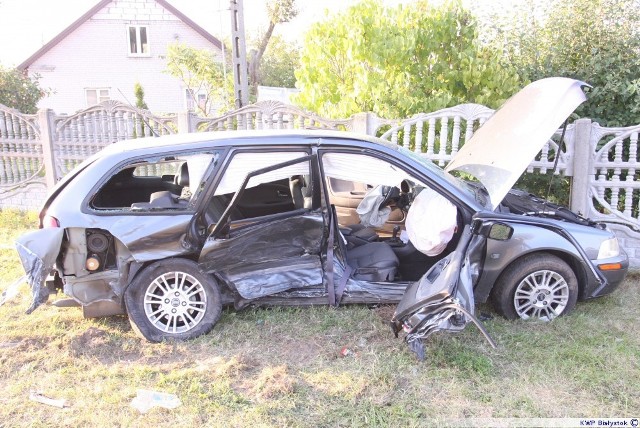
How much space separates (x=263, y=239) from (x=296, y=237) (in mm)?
261

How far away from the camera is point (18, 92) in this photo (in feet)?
37.1

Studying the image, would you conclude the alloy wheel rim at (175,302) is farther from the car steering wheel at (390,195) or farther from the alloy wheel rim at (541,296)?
the alloy wheel rim at (541,296)

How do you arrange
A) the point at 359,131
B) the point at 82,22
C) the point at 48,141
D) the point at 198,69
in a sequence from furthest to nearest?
the point at 82,22 < the point at 198,69 < the point at 48,141 < the point at 359,131

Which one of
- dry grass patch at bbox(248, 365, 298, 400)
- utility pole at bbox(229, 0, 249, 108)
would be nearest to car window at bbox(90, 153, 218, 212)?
dry grass patch at bbox(248, 365, 298, 400)

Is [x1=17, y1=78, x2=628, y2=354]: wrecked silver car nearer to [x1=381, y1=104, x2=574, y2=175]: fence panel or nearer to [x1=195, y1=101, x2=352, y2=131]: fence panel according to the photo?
[x1=381, y1=104, x2=574, y2=175]: fence panel

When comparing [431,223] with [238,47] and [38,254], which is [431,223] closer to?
[38,254]

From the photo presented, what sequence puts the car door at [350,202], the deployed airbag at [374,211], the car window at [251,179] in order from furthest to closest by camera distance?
the car door at [350,202], the deployed airbag at [374,211], the car window at [251,179]

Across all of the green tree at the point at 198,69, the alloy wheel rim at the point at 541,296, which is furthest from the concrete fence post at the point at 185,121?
the green tree at the point at 198,69

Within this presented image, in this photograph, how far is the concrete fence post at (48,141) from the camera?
8.00m

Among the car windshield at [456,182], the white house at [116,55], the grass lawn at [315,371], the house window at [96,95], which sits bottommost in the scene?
the grass lawn at [315,371]

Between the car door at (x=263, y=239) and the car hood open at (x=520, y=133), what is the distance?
1.33 meters

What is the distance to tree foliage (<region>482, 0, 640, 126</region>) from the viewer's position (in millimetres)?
6652

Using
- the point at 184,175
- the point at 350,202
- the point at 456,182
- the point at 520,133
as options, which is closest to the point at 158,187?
the point at 184,175

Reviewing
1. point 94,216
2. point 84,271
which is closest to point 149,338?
point 84,271
